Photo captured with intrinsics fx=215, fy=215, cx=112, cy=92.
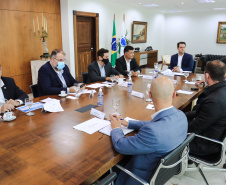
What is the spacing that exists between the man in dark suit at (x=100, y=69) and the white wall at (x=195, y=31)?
8.28 m

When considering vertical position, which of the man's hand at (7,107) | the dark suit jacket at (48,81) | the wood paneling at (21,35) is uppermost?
the wood paneling at (21,35)

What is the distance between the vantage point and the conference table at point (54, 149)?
1175 millimetres

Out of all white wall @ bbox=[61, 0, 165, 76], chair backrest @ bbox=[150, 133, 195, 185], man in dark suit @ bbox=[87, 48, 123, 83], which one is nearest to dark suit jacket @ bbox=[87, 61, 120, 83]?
man in dark suit @ bbox=[87, 48, 123, 83]

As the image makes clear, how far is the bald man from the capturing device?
126 cm

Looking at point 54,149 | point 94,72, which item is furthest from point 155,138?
point 94,72

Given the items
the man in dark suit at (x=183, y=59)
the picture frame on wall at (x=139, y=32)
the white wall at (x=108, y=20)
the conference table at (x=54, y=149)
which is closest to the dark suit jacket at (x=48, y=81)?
the conference table at (x=54, y=149)

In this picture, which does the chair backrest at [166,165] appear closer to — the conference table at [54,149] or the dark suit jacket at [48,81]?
the conference table at [54,149]

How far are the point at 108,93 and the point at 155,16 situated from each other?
9.12 m

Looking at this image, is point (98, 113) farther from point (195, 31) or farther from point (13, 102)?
point (195, 31)

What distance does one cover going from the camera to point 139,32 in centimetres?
975

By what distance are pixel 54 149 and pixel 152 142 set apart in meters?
0.66

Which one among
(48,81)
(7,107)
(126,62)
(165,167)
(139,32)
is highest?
(139,32)

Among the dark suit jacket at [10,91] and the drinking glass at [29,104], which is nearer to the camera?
the drinking glass at [29,104]

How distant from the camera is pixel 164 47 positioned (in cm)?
1212
